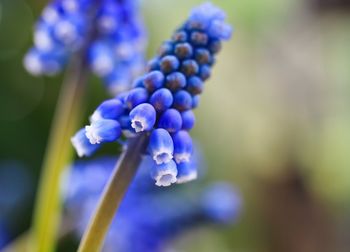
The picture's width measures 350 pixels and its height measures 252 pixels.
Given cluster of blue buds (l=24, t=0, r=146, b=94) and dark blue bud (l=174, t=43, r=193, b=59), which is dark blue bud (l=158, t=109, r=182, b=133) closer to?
dark blue bud (l=174, t=43, r=193, b=59)

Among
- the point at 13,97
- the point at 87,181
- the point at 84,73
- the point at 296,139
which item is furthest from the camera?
the point at 296,139

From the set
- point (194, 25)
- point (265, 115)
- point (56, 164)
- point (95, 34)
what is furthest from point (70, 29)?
point (265, 115)

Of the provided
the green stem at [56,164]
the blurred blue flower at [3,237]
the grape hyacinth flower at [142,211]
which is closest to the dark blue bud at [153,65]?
the green stem at [56,164]

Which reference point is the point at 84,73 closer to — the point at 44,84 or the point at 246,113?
the point at 44,84

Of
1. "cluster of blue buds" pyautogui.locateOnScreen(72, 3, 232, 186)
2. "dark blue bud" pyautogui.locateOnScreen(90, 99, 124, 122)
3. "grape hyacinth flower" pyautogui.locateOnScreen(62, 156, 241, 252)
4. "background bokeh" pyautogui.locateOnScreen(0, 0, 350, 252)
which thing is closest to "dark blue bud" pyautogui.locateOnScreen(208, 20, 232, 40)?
"cluster of blue buds" pyautogui.locateOnScreen(72, 3, 232, 186)

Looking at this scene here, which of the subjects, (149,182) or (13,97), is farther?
(13,97)

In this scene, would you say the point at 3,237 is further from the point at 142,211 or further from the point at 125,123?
the point at 125,123

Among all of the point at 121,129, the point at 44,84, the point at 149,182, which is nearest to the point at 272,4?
the point at 44,84
